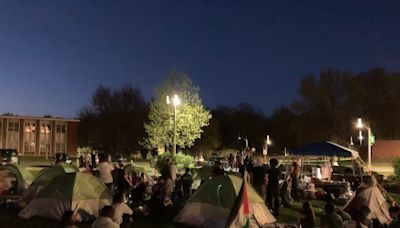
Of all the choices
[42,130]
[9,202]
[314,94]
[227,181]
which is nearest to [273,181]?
[227,181]

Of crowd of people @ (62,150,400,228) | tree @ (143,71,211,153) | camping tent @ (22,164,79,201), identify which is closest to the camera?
crowd of people @ (62,150,400,228)

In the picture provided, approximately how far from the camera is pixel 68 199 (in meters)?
13.0

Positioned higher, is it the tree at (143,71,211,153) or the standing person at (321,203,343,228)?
the tree at (143,71,211,153)

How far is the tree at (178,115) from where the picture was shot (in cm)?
4362

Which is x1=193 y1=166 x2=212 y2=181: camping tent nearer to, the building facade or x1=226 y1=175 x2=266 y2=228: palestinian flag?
x1=226 y1=175 x2=266 y2=228: palestinian flag

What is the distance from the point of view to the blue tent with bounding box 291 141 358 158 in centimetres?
2019

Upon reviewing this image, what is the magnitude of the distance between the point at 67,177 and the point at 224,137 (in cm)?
7373

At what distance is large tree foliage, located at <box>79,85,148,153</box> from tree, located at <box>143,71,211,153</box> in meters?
25.3

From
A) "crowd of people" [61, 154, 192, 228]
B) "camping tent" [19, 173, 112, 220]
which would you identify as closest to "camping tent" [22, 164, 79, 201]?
"crowd of people" [61, 154, 192, 228]

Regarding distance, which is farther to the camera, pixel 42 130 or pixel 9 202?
pixel 42 130

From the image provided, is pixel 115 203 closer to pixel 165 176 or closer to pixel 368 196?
pixel 165 176

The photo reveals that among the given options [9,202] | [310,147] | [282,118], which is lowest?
[9,202]

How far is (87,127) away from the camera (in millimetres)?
77625

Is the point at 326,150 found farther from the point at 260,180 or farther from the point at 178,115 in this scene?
the point at 178,115
